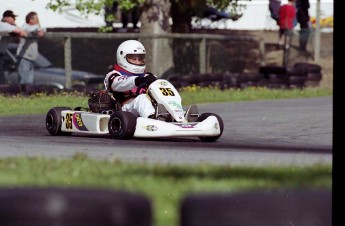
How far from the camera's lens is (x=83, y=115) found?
1220 centimetres

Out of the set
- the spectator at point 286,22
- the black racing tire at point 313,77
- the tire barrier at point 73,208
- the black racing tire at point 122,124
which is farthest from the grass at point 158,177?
the spectator at point 286,22

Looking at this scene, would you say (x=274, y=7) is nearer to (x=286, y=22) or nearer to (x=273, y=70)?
(x=286, y=22)

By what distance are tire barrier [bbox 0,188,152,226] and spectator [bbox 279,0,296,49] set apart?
71.6 ft

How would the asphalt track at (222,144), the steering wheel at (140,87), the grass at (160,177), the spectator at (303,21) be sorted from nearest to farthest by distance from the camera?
1. the grass at (160,177)
2. the asphalt track at (222,144)
3. the steering wheel at (140,87)
4. the spectator at (303,21)

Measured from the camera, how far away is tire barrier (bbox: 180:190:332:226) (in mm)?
4410

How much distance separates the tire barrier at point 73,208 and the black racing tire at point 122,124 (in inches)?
274

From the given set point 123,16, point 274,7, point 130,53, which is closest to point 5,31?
point 130,53

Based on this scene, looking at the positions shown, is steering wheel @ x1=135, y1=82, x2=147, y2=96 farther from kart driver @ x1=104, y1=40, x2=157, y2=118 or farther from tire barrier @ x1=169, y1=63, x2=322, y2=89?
tire barrier @ x1=169, y1=63, x2=322, y2=89

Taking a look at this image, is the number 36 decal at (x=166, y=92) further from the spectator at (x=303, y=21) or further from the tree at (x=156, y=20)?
the spectator at (x=303, y=21)

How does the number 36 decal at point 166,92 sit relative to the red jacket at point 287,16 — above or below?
below

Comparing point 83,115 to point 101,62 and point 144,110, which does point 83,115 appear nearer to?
point 144,110

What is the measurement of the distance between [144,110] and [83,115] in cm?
73

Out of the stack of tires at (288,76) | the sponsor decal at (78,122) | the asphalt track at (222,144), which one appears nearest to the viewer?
the asphalt track at (222,144)

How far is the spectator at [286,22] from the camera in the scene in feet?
87.2
